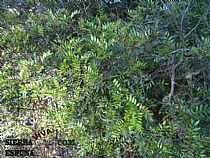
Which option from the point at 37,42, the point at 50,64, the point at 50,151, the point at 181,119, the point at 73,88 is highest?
the point at 37,42

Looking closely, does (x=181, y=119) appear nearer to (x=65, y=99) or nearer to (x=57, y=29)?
(x=65, y=99)

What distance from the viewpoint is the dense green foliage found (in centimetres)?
112

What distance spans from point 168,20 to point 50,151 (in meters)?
0.98

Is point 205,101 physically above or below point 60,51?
below

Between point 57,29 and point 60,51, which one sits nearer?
point 60,51

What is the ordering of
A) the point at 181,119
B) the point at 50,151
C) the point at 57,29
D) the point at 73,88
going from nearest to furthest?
the point at 181,119
the point at 73,88
the point at 57,29
the point at 50,151

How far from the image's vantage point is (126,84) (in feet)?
3.92

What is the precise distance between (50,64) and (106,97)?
305 millimetres

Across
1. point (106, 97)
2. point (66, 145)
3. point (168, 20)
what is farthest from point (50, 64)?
point (168, 20)

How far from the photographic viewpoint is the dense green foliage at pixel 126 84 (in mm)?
1115

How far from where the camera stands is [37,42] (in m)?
1.42

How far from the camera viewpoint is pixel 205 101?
1162 mm

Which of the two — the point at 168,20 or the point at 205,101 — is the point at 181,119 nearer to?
the point at 205,101

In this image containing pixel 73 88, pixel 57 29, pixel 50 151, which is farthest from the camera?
pixel 50 151
